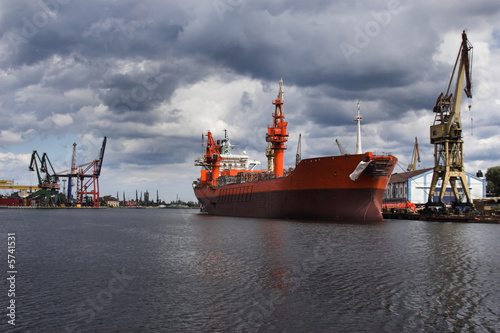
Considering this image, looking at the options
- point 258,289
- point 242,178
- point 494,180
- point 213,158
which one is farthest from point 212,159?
point 494,180

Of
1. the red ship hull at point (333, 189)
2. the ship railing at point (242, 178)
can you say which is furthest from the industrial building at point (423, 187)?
the red ship hull at point (333, 189)

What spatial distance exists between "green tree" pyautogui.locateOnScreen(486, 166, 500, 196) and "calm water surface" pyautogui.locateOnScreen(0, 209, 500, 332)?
83130 millimetres

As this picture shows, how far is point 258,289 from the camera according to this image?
11961 millimetres

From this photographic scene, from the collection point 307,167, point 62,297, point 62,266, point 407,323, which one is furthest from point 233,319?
point 307,167

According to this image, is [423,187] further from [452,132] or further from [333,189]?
[333,189]

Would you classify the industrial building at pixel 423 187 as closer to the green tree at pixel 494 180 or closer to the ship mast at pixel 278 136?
the green tree at pixel 494 180

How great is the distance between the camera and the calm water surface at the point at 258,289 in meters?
9.13

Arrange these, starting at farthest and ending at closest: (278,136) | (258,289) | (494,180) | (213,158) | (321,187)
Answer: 1. (494,180)
2. (213,158)
3. (278,136)
4. (321,187)
5. (258,289)

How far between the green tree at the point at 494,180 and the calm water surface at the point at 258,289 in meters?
83.1

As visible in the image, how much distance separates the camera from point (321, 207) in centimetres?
3766

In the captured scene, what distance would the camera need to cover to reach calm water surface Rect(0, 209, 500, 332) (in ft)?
30.0

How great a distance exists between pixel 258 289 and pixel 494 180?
320ft

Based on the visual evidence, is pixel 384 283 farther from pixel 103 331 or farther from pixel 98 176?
pixel 98 176

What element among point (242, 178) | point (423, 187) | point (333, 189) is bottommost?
point (333, 189)
